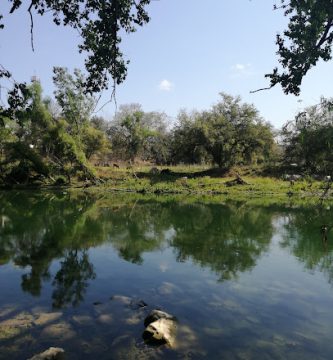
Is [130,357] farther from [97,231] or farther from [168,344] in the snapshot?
[97,231]

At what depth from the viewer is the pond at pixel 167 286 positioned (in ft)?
23.5

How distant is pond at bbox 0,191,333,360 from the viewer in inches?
282

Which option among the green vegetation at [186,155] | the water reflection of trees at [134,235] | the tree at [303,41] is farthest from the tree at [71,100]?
the tree at [303,41]

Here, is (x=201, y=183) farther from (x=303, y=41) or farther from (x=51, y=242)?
(x=303, y=41)

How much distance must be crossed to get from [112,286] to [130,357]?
13.1ft

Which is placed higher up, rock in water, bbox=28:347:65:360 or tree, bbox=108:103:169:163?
tree, bbox=108:103:169:163

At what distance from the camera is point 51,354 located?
6.25 meters

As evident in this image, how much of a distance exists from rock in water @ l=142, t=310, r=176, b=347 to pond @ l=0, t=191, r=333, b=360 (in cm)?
14

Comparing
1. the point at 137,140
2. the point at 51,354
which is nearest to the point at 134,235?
the point at 51,354

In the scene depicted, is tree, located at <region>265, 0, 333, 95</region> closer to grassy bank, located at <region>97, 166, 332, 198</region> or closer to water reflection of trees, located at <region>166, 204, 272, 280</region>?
water reflection of trees, located at <region>166, 204, 272, 280</region>

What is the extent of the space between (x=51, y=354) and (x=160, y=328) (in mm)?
1950

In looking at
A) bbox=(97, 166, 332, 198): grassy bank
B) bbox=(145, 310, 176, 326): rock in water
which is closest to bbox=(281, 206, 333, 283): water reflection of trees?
bbox=(145, 310, 176, 326): rock in water

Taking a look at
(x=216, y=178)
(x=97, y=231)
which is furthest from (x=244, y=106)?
(x=97, y=231)

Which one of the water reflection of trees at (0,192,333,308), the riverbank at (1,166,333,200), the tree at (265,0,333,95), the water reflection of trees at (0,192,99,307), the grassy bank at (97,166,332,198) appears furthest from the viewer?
the grassy bank at (97,166,332,198)
